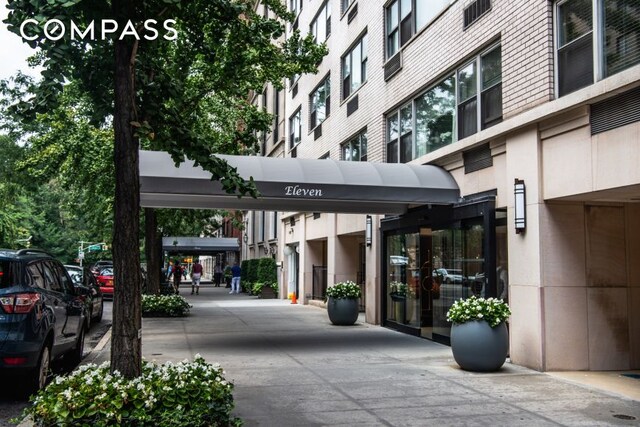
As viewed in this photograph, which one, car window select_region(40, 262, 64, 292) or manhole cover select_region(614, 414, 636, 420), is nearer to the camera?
manhole cover select_region(614, 414, 636, 420)

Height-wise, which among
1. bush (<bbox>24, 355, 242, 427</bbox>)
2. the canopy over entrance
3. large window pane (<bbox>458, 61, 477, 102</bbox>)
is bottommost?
bush (<bbox>24, 355, 242, 427</bbox>)

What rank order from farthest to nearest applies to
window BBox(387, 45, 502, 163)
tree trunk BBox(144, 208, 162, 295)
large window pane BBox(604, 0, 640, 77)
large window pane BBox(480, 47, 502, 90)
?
tree trunk BBox(144, 208, 162, 295) < window BBox(387, 45, 502, 163) < large window pane BBox(480, 47, 502, 90) < large window pane BBox(604, 0, 640, 77)

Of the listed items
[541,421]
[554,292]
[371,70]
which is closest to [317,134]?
[371,70]

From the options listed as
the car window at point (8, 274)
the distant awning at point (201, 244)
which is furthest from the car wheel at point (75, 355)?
the distant awning at point (201, 244)

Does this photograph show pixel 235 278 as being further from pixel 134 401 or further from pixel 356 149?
pixel 134 401

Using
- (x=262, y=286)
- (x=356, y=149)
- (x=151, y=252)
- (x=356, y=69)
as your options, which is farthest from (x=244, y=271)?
(x=356, y=69)

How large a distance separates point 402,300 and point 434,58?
571 cm

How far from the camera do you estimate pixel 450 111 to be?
13.0 m

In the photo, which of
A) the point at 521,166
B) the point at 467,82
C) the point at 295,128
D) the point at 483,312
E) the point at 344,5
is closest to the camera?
the point at 483,312

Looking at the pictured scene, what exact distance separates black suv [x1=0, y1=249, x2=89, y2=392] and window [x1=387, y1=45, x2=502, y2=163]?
793cm

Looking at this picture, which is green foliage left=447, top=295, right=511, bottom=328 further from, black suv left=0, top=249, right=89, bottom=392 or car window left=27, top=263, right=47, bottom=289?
car window left=27, top=263, right=47, bottom=289

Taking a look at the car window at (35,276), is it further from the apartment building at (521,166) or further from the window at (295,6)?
the window at (295,6)

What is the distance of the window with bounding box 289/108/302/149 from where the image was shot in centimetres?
2842

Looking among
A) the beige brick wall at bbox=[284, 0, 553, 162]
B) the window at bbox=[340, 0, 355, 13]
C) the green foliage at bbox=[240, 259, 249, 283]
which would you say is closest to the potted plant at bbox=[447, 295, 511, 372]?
the beige brick wall at bbox=[284, 0, 553, 162]
